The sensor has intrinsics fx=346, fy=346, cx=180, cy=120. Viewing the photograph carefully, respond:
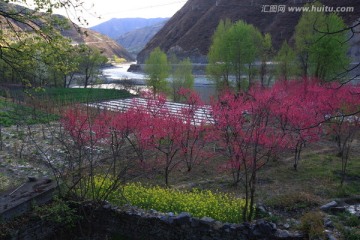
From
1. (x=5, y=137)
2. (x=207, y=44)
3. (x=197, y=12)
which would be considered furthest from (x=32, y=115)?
(x=197, y=12)

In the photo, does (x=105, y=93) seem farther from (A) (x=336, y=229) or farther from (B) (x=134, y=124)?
(A) (x=336, y=229)

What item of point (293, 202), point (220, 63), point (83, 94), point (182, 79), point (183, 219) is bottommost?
point (293, 202)

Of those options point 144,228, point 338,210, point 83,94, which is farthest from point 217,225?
point 83,94

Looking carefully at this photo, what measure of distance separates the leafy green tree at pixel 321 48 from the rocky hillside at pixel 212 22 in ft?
123

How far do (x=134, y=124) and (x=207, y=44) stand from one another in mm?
71105

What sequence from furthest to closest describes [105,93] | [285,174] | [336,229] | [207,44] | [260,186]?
[207,44]
[105,93]
[285,174]
[260,186]
[336,229]

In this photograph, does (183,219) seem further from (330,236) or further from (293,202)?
(293,202)

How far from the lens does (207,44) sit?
81188mm

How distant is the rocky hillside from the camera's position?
2884 inches

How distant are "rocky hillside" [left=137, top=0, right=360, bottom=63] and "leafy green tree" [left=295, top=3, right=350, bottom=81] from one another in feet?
123

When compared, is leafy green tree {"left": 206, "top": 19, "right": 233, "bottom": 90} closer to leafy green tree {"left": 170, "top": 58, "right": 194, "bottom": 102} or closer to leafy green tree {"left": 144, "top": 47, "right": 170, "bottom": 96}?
leafy green tree {"left": 170, "top": 58, "right": 194, "bottom": 102}

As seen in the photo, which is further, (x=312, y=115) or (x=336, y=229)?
(x=312, y=115)

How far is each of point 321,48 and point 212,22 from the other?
66528 millimetres

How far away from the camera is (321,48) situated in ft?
86.3
